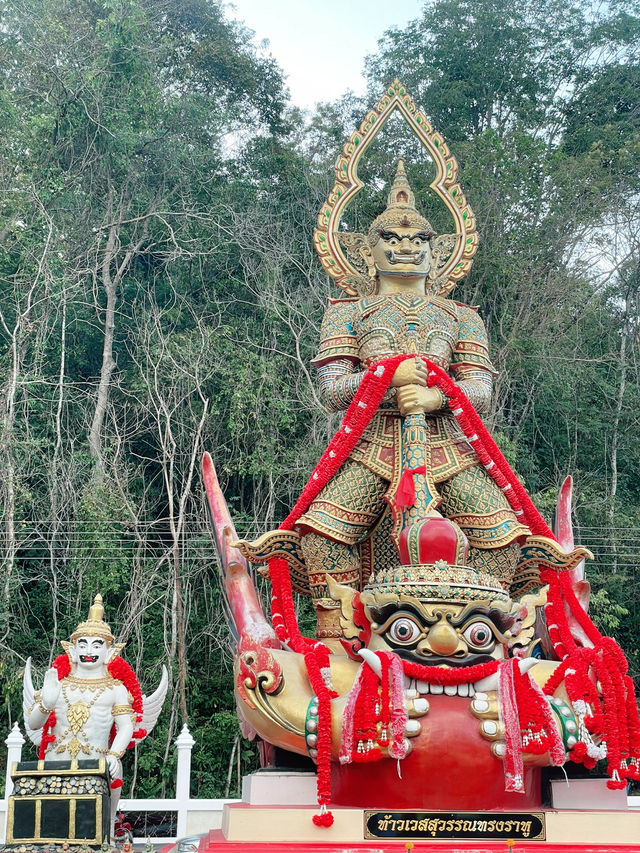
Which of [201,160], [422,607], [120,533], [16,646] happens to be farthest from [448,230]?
[422,607]

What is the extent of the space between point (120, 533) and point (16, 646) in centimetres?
162

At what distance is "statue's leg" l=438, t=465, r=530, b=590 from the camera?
5391mm

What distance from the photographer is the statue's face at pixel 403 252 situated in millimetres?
6234

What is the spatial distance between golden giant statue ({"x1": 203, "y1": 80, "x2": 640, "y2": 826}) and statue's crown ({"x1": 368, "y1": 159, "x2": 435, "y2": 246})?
0.01m

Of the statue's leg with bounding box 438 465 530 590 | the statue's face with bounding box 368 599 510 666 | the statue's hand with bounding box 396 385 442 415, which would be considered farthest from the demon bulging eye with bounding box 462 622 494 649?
the statue's hand with bounding box 396 385 442 415

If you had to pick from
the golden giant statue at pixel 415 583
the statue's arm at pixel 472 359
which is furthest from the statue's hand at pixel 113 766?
the statue's arm at pixel 472 359

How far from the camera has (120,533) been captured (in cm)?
1015

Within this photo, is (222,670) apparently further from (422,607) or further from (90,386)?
(422,607)

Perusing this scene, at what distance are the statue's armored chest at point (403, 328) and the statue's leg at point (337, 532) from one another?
864 mm

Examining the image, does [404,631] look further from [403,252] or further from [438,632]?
[403,252]

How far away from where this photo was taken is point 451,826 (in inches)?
Result: 165

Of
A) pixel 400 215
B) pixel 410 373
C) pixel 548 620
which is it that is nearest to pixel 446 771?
pixel 548 620

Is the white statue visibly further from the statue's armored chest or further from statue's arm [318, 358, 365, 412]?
the statue's armored chest

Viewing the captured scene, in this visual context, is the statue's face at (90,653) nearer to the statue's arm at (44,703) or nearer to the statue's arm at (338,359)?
the statue's arm at (44,703)
